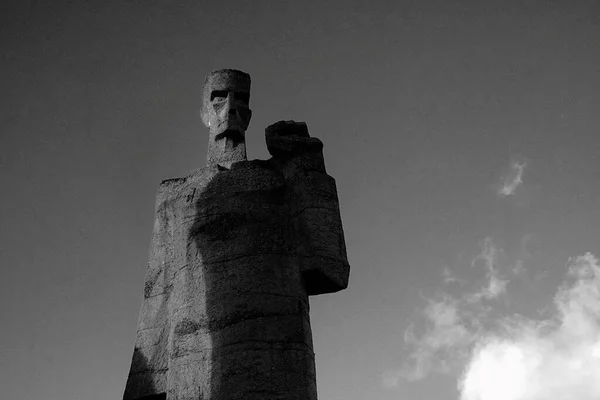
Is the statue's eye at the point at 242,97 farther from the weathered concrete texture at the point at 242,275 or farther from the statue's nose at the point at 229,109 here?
the weathered concrete texture at the point at 242,275

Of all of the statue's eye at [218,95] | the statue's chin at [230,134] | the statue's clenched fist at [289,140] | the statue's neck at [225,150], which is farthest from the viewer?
the statue's eye at [218,95]

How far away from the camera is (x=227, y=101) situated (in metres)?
7.56

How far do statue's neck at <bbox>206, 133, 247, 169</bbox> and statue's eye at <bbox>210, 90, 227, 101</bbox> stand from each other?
0.46 metres

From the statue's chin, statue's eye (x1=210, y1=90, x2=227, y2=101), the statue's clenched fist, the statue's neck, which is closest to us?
the statue's clenched fist

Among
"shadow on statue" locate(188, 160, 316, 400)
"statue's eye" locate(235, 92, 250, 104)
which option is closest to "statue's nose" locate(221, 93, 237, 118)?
"statue's eye" locate(235, 92, 250, 104)

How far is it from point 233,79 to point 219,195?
1.75 meters

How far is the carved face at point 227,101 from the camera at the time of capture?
24.5 feet

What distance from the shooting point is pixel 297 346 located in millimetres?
5762

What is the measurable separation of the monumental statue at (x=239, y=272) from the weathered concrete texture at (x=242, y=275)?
11 mm

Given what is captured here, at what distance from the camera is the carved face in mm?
7469

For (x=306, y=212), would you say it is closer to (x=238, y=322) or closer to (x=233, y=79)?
(x=238, y=322)

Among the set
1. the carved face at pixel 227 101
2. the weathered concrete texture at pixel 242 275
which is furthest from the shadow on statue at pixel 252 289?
the carved face at pixel 227 101

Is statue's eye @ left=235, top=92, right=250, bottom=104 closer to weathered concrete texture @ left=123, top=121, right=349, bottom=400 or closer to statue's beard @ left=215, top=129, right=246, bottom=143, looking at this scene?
statue's beard @ left=215, top=129, right=246, bottom=143

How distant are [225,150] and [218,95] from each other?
0.76 meters
